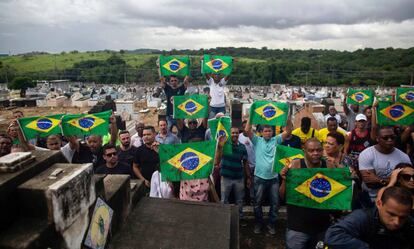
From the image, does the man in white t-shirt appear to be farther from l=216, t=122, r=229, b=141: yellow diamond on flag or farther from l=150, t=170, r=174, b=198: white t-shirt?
l=150, t=170, r=174, b=198: white t-shirt

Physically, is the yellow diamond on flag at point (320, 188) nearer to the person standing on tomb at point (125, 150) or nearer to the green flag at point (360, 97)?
the person standing on tomb at point (125, 150)

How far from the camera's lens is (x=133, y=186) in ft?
11.7

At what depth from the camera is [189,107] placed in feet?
23.6

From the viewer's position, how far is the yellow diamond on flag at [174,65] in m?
8.40

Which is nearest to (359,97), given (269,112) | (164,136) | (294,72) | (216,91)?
(216,91)

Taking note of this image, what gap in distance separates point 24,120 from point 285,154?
209 inches

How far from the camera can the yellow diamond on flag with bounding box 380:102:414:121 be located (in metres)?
6.68

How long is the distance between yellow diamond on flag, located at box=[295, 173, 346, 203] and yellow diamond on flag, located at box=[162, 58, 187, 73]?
219 inches

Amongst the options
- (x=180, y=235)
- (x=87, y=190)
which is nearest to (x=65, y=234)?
(x=87, y=190)

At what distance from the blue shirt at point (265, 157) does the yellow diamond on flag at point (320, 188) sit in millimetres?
1471

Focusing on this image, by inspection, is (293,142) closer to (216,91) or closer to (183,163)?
(183,163)

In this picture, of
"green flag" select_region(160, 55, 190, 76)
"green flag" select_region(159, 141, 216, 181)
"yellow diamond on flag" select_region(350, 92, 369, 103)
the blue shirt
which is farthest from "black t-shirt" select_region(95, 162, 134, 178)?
"yellow diamond on flag" select_region(350, 92, 369, 103)

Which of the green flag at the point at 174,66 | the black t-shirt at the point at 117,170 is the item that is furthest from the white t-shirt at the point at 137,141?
the green flag at the point at 174,66

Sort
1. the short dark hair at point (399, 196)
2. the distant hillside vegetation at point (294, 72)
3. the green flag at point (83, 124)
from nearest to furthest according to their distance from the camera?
1. the short dark hair at point (399, 196)
2. the green flag at point (83, 124)
3. the distant hillside vegetation at point (294, 72)
